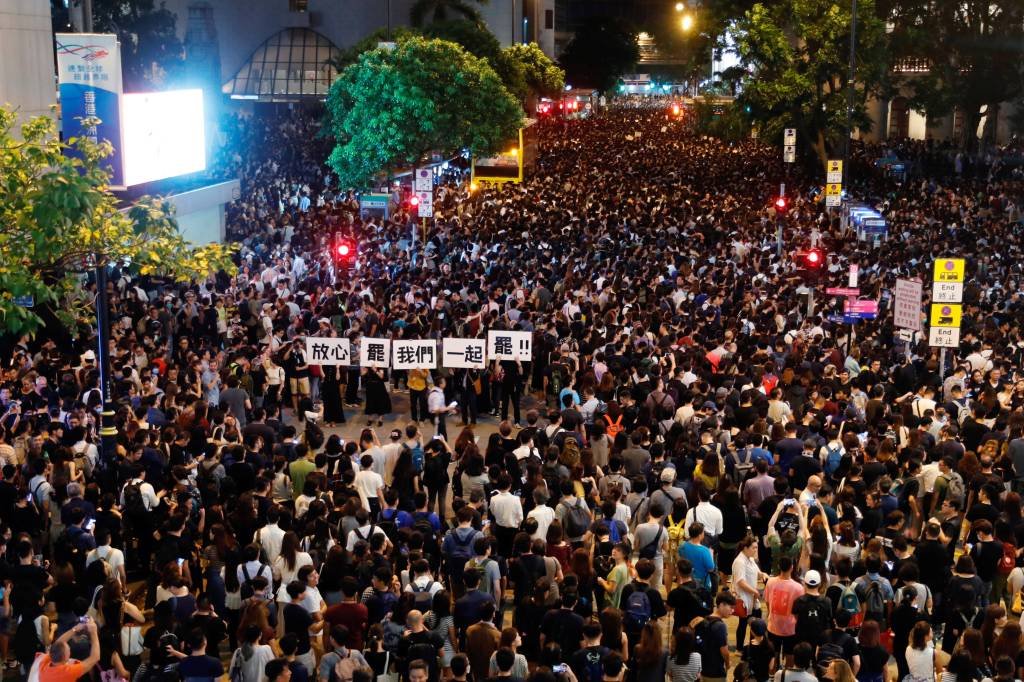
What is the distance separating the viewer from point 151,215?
13312 mm

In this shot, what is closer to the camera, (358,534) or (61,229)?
(358,534)

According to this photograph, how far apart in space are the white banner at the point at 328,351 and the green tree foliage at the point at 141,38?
140 feet

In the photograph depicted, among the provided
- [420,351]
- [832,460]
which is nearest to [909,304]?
[832,460]

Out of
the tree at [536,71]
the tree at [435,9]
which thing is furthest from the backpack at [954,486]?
the tree at [435,9]

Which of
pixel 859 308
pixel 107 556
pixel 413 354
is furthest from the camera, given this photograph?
pixel 859 308

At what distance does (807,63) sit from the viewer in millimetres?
46375

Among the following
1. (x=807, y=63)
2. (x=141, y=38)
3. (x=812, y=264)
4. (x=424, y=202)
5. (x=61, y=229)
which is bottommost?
(x=812, y=264)

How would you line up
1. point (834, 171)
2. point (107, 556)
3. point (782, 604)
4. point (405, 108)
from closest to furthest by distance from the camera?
point (782, 604) → point (107, 556) → point (834, 171) → point (405, 108)

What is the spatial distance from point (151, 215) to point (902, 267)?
17.1m

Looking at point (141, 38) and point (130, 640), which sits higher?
point (141, 38)

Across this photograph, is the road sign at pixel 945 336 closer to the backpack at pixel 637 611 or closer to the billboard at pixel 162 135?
the backpack at pixel 637 611

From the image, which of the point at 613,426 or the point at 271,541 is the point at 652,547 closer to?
the point at 271,541

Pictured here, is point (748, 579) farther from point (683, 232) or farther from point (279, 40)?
point (279, 40)

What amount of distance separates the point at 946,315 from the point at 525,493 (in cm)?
692
